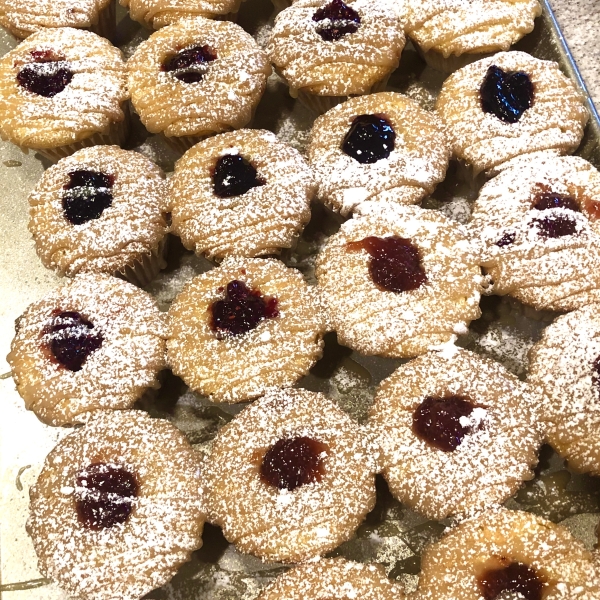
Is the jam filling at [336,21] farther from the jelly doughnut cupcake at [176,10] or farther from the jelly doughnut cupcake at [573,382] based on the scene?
the jelly doughnut cupcake at [573,382]

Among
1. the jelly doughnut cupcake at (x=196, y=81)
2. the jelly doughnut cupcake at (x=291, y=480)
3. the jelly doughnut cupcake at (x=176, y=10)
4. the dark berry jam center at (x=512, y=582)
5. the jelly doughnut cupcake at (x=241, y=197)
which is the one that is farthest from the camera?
the jelly doughnut cupcake at (x=176, y=10)

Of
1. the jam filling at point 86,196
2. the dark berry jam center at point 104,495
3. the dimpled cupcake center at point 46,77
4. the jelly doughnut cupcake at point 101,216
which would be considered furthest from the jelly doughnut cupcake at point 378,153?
the dark berry jam center at point 104,495

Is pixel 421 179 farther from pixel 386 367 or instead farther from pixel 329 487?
pixel 329 487

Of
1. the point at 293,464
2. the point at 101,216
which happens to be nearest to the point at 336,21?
the point at 101,216

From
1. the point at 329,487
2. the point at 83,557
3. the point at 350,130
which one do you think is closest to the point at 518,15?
the point at 350,130

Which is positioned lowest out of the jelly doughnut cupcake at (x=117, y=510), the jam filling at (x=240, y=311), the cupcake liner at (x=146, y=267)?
the jelly doughnut cupcake at (x=117, y=510)

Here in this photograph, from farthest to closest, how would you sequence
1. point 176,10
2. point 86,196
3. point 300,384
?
point 176,10
point 86,196
point 300,384

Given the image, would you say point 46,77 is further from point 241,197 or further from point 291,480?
point 291,480

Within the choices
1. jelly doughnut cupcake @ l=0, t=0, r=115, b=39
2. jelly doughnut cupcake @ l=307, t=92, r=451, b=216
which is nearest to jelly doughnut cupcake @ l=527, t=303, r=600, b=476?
jelly doughnut cupcake @ l=307, t=92, r=451, b=216
